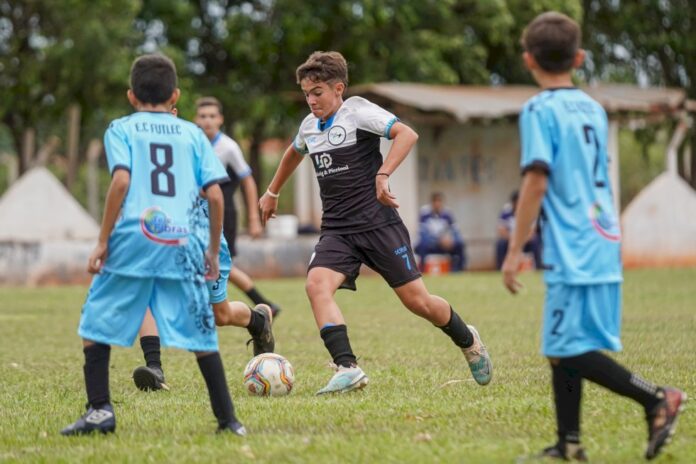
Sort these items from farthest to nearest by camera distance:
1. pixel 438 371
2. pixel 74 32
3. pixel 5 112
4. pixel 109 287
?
pixel 5 112 → pixel 74 32 → pixel 438 371 → pixel 109 287

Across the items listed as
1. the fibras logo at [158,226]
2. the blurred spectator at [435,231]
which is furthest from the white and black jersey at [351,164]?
the blurred spectator at [435,231]

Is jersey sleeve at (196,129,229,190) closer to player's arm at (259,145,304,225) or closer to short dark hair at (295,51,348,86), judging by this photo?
short dark hair at (295,51,348,86)

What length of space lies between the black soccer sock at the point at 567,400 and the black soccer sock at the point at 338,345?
237cm

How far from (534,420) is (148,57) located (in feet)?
7.86

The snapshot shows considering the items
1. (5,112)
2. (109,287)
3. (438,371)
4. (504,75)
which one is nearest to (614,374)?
(109,287)

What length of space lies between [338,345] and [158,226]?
210 cm

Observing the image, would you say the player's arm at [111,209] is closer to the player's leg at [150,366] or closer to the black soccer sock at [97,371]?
the black soccer sock at [97,371]

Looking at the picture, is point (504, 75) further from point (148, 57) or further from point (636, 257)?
point (148, 57)

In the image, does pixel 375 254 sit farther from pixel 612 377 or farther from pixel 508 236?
pixel 508 236

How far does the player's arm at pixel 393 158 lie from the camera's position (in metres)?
7.11

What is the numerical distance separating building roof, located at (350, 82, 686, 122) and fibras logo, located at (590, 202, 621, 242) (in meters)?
18.6

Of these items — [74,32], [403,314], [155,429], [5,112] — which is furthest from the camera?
[5,112]

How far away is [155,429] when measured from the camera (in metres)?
6.06

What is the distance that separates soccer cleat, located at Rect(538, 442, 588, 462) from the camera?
5.03m
